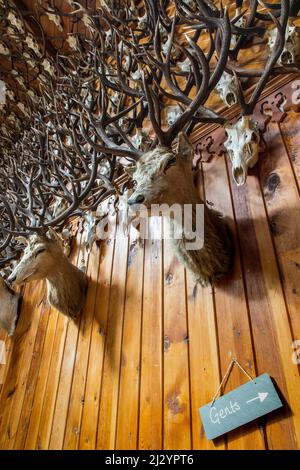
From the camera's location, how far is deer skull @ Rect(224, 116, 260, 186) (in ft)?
5.92

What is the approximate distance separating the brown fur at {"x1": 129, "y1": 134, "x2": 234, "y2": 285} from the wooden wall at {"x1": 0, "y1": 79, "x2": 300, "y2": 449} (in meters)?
0.08

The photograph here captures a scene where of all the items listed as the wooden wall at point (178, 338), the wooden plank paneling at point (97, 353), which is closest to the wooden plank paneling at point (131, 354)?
the wooden wall at point (178, 338)

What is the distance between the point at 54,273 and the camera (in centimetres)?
265

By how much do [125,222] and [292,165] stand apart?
4.46 ft

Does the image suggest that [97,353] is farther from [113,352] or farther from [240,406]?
[240,406]

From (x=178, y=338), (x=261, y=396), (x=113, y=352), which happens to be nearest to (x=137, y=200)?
(x=178, y=338)

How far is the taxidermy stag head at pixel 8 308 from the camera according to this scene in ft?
11.1

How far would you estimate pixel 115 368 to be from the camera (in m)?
2.13

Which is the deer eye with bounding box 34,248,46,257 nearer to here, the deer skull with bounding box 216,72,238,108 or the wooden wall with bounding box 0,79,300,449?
the wooden wall with bounding box 0,79,300,449

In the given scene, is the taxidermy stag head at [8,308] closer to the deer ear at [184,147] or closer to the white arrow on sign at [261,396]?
the deer ear at [184,147]

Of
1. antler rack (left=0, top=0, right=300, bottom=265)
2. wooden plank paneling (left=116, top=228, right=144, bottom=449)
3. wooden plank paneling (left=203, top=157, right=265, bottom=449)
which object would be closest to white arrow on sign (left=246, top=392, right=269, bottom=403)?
wooden plank paneling (left=203, top=157, right=265, bottom=449)

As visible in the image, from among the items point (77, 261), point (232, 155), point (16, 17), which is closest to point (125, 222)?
point (77, 261)
